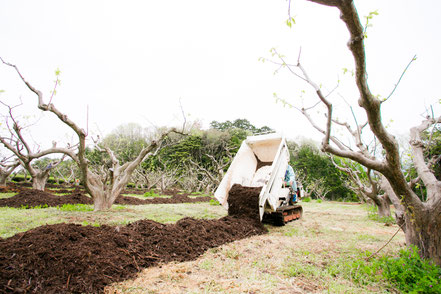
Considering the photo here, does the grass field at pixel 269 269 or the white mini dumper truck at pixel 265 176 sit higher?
the white mini dumper truck at pixel 265 176

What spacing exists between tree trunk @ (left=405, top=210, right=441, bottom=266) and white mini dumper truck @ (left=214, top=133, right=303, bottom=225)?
2.92 meters

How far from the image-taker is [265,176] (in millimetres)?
7039

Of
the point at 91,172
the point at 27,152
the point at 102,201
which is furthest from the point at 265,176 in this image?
the point at 27,152

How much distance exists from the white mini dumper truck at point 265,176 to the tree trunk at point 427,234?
2.92m

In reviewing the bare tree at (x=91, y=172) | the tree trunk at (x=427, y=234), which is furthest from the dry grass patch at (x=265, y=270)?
the bare tree at (x=91, y=172)

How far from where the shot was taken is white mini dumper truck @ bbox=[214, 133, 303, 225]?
231 inches

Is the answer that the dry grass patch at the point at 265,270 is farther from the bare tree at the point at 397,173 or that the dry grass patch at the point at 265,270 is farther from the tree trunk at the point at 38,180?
the tree trunk at the point at 38,180

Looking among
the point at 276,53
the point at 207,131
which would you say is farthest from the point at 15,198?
the point at 207,131

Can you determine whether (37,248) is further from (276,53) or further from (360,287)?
(276,53)

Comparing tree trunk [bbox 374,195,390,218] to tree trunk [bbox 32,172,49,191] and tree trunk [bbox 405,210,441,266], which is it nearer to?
tree trunk [bbox 405,210,441,266]

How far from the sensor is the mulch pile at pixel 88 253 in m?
2.28

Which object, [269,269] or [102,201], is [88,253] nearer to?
[269,269]

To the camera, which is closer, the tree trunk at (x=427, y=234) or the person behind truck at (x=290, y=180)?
the tree trunk at (x=427, y=234)

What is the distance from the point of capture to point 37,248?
2.59 meters
